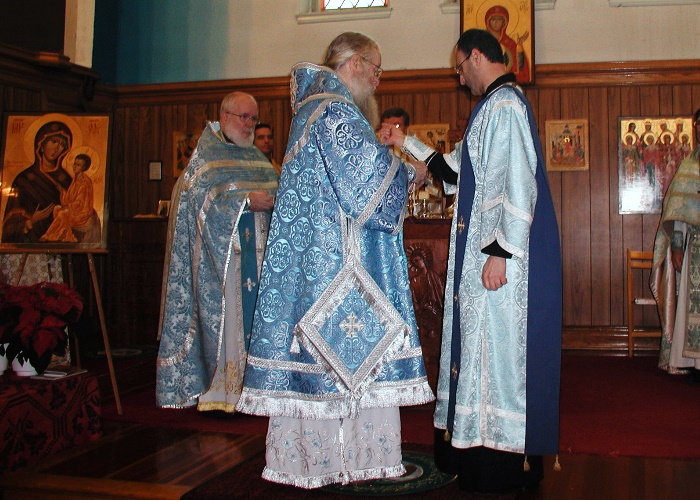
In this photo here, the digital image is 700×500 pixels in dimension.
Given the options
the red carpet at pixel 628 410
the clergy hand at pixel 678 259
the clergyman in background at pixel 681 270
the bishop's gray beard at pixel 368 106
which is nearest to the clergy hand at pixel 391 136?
the bishop's gray beard at pixel 368 106

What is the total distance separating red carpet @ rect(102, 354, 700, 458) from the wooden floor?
1.07ft

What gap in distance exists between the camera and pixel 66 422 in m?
4.14

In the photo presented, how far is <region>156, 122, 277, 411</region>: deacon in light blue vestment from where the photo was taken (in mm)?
4828

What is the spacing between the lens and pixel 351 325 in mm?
3064

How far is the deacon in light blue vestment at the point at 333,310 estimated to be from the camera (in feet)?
9.89

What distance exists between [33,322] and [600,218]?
603 cm

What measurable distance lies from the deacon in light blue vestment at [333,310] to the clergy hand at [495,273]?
38 cm

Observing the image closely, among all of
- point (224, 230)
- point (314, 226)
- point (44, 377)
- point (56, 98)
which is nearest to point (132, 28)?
point (56, 98)

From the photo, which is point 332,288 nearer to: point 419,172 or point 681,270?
point 419,172

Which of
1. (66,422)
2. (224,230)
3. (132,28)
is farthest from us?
(132,28)

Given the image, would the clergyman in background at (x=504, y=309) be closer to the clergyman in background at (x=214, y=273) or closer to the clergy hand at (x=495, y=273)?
the clergy hand at (x=495, y=273)

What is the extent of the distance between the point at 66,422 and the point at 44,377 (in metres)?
0.28

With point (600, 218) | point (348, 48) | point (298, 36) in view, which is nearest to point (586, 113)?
point (600, 218)

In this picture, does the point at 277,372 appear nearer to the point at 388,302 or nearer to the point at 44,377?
the point at 388,302
